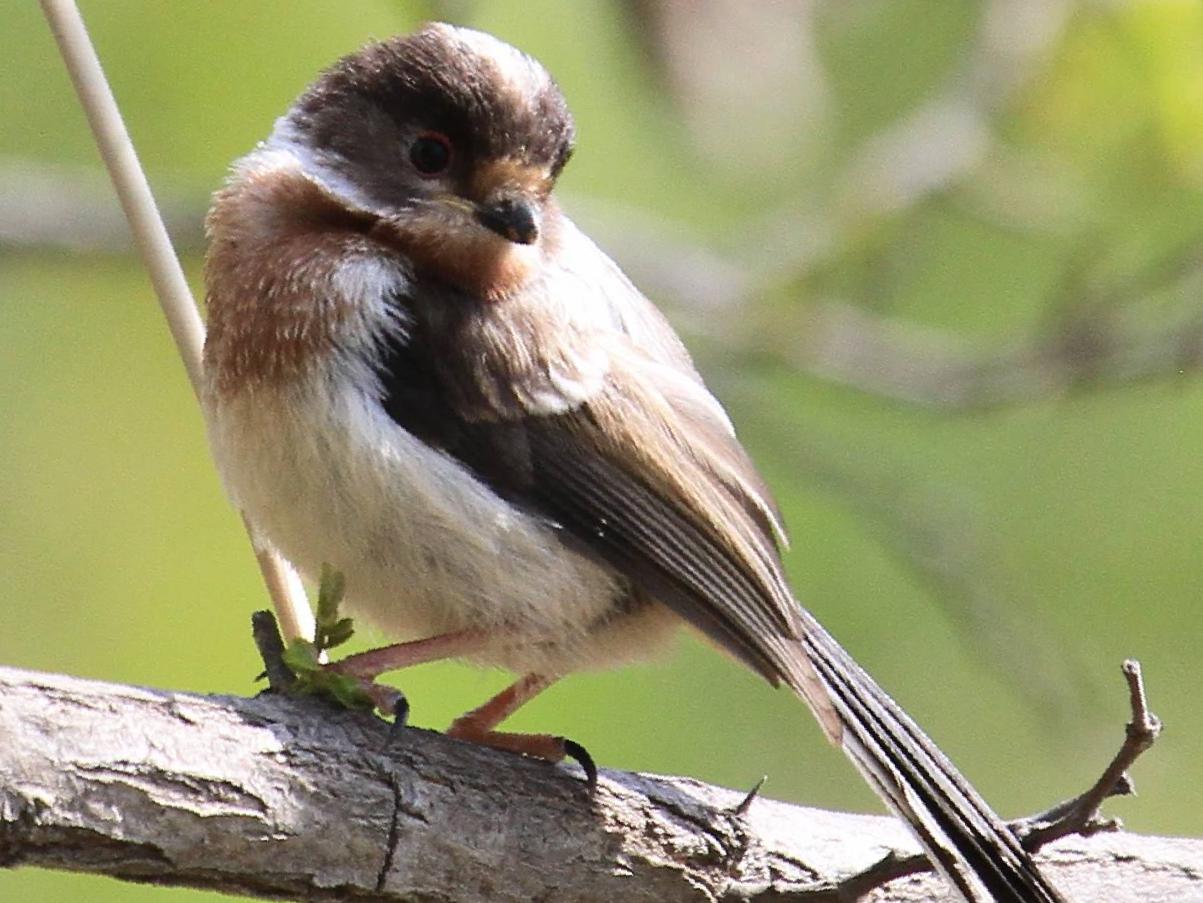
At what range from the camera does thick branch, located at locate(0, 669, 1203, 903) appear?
285 centimetres

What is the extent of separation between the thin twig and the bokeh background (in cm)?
159

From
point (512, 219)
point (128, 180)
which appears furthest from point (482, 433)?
point (128, 180)

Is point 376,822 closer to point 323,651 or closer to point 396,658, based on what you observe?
point 323,651

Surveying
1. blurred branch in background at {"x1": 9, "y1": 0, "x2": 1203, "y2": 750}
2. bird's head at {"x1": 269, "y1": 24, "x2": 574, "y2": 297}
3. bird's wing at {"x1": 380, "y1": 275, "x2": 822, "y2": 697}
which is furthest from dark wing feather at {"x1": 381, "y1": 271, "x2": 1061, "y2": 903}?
blurred branch in background at {"x1": 9, "y1": 0, "x2": 1203, "y2": 750}

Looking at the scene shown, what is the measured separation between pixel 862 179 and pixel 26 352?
3586 mm

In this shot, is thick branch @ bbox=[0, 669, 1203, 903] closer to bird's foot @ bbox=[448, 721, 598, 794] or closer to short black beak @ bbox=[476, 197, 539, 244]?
bird's foot @ bbox=[448, 721, 598, 794]

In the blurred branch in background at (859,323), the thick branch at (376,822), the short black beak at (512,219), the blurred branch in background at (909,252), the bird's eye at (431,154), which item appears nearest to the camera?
the thick branch at (376,822)

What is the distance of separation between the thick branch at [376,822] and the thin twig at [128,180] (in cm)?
47

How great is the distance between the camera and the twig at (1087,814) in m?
3.06

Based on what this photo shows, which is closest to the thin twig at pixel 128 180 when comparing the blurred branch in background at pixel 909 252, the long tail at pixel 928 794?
the long tail at pixel 928 794

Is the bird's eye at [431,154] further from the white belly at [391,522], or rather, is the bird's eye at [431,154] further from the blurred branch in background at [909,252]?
the blurred branch in background at [909,252]

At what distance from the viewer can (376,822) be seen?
122 inches

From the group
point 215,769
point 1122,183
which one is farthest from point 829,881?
point 1122,183

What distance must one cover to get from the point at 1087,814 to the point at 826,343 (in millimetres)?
2662
